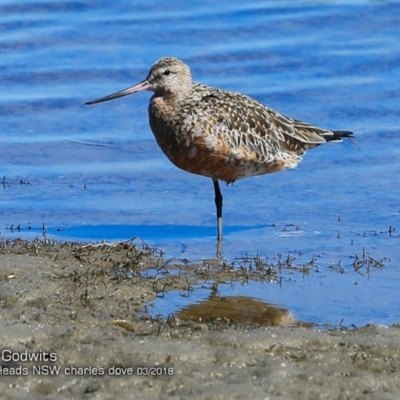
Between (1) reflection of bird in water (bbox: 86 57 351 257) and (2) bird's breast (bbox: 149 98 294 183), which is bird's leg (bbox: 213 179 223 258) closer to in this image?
(1) reflection of bird in water (bbox: 86 57 351 257)

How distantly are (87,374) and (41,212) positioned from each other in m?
4.05

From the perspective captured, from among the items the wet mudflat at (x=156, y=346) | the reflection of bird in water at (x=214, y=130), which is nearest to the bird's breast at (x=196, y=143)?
the reflection of bird in water at (x=214, y=130)

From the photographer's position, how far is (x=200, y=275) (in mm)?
6977

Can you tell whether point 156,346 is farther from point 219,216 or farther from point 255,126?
point 255,126

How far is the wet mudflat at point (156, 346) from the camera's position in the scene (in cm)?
470

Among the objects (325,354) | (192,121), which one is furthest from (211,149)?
(325,354)

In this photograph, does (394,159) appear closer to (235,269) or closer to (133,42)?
(235,269)

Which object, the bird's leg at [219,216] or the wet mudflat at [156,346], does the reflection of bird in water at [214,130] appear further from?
the wet mudflat at [156,346]

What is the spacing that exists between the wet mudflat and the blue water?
1.25 feet

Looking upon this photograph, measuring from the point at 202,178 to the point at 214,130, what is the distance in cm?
153

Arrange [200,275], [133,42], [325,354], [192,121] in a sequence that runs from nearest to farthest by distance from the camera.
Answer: [325,354], [200,275], [192,121], [133,42]

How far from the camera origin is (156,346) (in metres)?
5.13

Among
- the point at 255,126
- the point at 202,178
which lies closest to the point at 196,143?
the point at 255,126

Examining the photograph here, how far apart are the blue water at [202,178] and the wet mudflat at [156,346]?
0.38m
